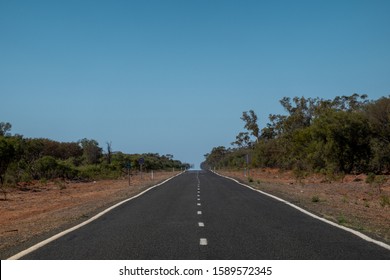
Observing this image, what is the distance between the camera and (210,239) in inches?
473

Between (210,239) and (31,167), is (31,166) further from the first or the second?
(210,239)

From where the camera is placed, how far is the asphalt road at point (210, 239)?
9891 mm

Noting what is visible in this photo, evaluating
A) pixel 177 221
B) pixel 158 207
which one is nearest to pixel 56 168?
pixel 158 207

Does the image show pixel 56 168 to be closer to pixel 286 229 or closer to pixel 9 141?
pixel 9 141

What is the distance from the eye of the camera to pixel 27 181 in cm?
5375

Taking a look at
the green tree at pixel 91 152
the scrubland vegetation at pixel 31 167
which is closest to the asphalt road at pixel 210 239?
the scrubland vegetation at pixel 31 167

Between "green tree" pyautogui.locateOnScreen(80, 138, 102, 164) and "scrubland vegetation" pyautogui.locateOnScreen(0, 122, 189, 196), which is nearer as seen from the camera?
"scrubland vegetation" pyautogui.locateOnScreen(0, 122, 189, 196)

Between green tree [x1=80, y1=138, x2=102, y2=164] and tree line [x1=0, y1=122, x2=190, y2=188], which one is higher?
green tree [x1=80, y1=138, x2=102, y2=164]

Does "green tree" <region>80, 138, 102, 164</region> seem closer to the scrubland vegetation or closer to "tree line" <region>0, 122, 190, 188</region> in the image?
"tree line" <region>0, 122, 190, 188</region>

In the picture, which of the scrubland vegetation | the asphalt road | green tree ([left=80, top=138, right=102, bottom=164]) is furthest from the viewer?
green tree ([left=80, top=138, right=102, bottom=164])

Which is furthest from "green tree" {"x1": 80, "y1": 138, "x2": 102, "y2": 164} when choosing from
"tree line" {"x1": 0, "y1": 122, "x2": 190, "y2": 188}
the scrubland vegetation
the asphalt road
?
the asphalt road

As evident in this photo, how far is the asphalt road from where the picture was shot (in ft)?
32.4

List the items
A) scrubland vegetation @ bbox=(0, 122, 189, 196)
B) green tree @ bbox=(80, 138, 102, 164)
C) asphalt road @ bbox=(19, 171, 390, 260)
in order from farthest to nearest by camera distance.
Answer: green tree @ bbox=(80, 138, 102, 164), scrubland vegetation @ bbox=(0, 122, 189, 196), asphalt road @ bbox=(19, 171, 390, 260)

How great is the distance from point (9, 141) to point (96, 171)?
75.0 ft
